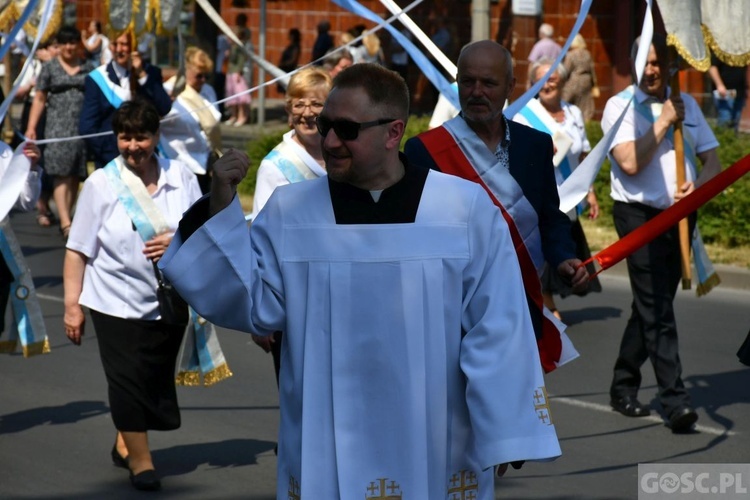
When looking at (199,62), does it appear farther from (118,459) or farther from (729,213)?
(118,459)

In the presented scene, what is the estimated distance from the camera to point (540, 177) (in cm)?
500

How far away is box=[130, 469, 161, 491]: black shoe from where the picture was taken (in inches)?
236

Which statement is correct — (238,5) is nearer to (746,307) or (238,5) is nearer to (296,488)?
(746,307)

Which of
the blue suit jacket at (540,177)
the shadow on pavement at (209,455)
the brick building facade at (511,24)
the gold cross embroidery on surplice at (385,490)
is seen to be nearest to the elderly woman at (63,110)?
the shadow on pavement at (209,455)

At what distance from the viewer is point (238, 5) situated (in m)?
27.6

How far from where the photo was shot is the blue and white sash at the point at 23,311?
6613 mm

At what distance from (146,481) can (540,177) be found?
2.22 m

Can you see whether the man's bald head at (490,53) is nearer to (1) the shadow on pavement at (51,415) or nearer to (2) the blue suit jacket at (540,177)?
(2) the blue suit jacket at (540,177)

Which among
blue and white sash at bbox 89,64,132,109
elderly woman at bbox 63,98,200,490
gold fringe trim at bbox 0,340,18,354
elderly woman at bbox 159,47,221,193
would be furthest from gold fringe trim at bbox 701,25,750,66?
blue and white sash at bbox 89,64,132,109

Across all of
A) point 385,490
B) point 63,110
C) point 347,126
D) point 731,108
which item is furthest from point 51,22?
point 731,108

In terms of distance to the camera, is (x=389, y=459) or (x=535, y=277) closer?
(x=389, y=459)

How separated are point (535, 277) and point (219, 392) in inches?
125

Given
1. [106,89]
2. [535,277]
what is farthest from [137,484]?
[106,89]

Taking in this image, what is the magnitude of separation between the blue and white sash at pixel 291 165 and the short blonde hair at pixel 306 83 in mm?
236
